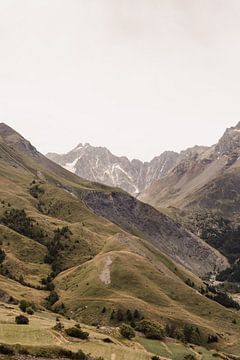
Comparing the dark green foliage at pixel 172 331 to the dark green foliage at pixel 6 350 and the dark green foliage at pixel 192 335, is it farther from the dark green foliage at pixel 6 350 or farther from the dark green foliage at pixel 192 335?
the dark green foliage at pixel 6 350

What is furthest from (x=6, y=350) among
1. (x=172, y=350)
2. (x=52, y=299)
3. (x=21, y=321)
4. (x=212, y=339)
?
(x=52, y=299)

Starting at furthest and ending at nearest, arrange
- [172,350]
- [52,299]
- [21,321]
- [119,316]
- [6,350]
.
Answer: [52,299], [119,316], [172,350], [21,321], [6,350]

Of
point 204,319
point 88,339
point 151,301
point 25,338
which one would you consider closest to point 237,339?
point 204,319

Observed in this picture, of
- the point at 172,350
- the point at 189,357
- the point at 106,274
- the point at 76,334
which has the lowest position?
the point at 106,274

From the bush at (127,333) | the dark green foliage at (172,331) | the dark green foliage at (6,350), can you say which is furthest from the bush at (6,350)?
the dark green foliage at (172,331)

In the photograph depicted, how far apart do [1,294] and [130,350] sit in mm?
62871

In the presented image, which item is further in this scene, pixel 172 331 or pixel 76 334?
pixel 172 331

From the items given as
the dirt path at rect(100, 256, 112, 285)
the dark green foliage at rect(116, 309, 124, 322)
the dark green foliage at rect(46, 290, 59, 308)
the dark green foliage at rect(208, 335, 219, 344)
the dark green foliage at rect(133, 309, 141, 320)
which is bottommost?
the dark green foliage at rect(46, 290, 59, 308)

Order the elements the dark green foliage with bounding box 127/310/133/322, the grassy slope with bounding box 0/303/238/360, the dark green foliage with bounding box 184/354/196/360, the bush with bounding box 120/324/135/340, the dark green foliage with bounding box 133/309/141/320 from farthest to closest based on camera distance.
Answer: the dark green foliage with bounding box 133/309/141/320 → the dark green foliage with bounding box 127/310/133/322 → the bush with bounding box 120/324/135/340 → the dark green foliage with bounding box 184/354/196/360 → the grassy slope with bounding box 0/303/238/360

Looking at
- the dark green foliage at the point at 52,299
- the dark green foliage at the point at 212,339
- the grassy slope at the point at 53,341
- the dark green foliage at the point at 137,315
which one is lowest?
the dark green foliage at the point at 52,299

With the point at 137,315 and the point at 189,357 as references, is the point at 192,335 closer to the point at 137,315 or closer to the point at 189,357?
the point at 137,315

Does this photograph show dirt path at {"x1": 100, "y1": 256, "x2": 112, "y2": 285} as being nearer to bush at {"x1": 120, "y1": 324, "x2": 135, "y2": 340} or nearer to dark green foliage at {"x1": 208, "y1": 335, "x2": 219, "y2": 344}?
dark green foliage at {"x1": 208, "y1": 335, "x2": 219, "y2": 344}

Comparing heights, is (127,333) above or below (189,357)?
below

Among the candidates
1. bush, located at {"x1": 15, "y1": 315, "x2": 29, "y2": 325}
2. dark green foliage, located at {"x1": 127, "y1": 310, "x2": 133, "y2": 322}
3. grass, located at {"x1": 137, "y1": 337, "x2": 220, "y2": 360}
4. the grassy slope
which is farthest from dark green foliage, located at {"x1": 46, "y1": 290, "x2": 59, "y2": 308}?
bush, located at {"x1": 15, "y1": 315, "x2": 29, "y2": 325}
